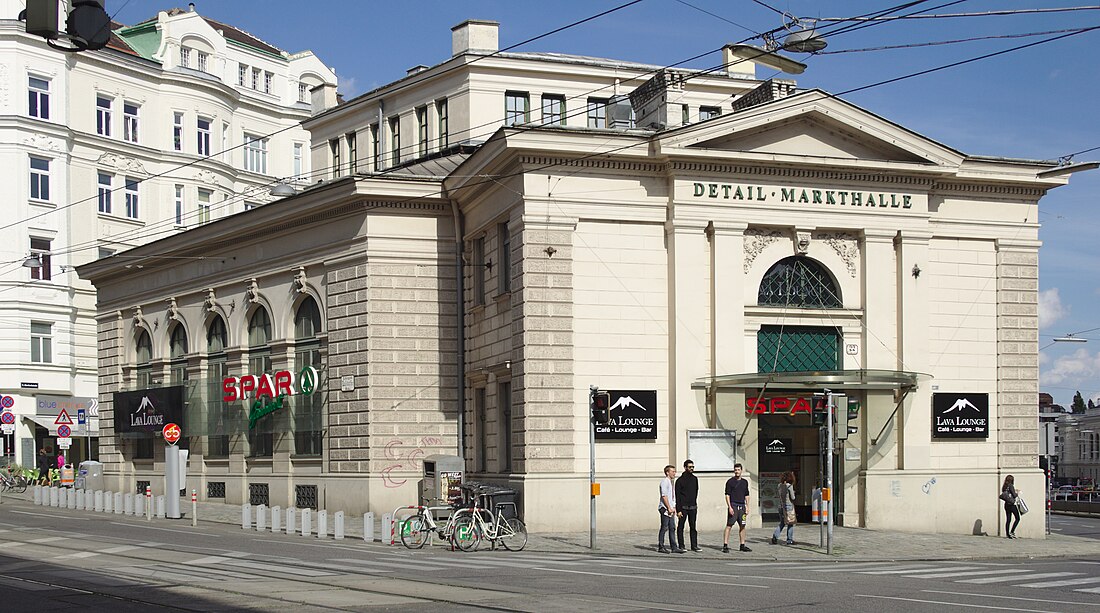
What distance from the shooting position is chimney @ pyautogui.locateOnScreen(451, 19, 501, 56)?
45.0 metres

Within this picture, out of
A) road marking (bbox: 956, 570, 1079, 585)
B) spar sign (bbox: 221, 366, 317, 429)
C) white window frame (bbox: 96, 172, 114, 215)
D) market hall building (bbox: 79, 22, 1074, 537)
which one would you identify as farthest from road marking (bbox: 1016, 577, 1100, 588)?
white window frame (bbox: 96, 172, 114, 215)

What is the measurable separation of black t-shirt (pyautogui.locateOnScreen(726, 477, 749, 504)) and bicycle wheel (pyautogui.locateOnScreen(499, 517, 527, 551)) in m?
4.49

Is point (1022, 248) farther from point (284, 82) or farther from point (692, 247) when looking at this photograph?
point (284, 82)

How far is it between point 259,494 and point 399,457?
6.96 m

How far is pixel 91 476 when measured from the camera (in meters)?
49.2

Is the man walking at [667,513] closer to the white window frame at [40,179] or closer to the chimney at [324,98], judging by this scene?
the chimney at [324,98]

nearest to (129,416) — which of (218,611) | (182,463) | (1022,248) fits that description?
→ (182,463)

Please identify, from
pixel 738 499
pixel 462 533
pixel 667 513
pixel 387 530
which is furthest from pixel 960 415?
pixel 387 530

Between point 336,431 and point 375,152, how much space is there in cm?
1346

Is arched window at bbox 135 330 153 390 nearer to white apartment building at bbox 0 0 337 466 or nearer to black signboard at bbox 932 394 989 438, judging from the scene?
white apartment building at bbox 0 0 337 466

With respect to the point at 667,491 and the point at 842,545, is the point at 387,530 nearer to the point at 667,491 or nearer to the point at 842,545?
the point at 667,491

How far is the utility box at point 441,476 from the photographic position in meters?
34.2

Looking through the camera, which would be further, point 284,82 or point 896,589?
point 284,82

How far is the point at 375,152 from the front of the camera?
48219mm
